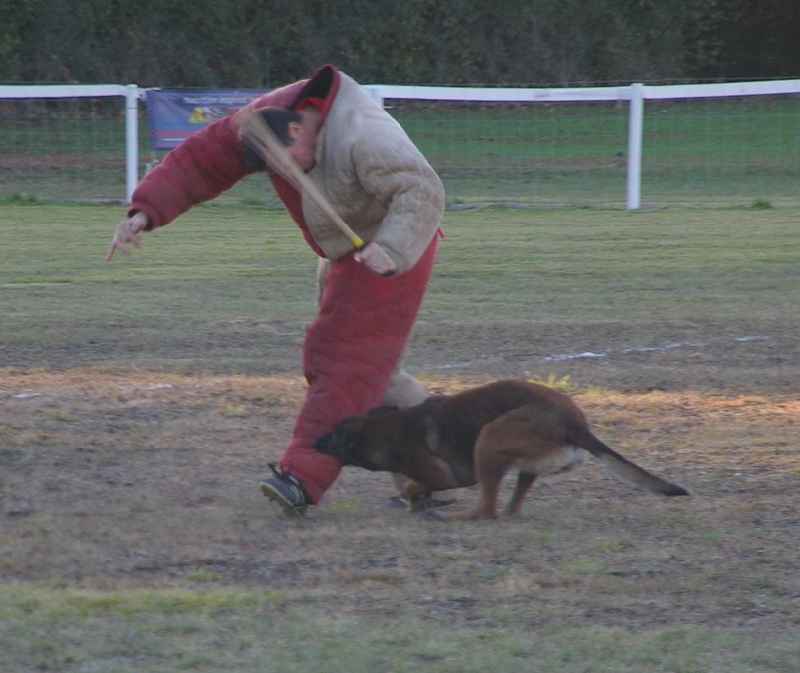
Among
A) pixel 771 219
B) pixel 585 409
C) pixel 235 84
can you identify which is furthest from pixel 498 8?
pixel 585 409

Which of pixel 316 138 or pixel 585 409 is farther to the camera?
pixel 585 409

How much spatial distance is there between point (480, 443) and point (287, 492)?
706mm

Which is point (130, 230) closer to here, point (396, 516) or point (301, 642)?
point (396, 516)

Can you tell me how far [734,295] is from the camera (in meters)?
10.3

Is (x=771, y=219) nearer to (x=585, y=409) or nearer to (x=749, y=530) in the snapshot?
(x=585, y=409)

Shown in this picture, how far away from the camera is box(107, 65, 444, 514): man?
15.1 ft

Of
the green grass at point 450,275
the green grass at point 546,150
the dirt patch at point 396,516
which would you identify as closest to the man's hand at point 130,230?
the dirt patch at point 396,516

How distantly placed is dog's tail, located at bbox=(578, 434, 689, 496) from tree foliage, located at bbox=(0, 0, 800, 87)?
84.1 ft

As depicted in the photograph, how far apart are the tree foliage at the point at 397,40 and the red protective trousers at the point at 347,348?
25.0 meters

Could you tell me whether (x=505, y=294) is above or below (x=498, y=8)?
below

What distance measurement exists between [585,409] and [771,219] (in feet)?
32.3

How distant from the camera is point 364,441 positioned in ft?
15.7

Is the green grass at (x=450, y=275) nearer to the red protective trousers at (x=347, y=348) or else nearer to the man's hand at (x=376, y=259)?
the red protective trousers at (x=347, y=348)

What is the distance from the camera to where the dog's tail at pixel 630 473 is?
459 cm
